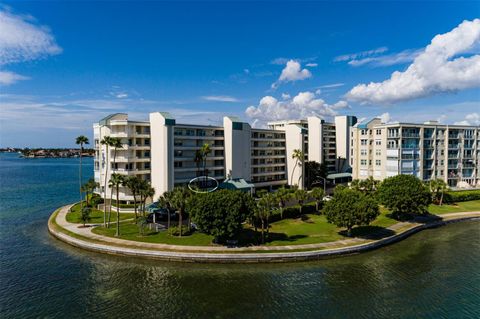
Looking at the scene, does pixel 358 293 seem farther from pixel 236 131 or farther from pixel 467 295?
Result: pixel 236 131

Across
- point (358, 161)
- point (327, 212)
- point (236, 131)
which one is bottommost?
point (327, 212)

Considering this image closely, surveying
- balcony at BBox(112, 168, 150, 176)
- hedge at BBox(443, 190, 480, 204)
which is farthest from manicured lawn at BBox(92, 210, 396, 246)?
hedge at BBox(443, 190, 480, 204)

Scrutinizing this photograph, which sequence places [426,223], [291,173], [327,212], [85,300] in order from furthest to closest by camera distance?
1. [291,173]
2. [426,223]
3. [327,212]
4. [85,300]

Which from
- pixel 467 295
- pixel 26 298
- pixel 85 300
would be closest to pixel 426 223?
pixel 467 295

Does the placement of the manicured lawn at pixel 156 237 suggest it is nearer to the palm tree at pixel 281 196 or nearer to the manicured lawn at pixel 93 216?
the manicured lawn at pixel 93 216

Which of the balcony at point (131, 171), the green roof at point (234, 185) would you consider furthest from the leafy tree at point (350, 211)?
the balcony at point (131, 171)

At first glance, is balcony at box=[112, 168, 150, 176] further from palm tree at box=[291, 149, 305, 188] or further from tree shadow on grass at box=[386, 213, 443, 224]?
tree shadow on grass at box=[386, 213, 443, 224]
